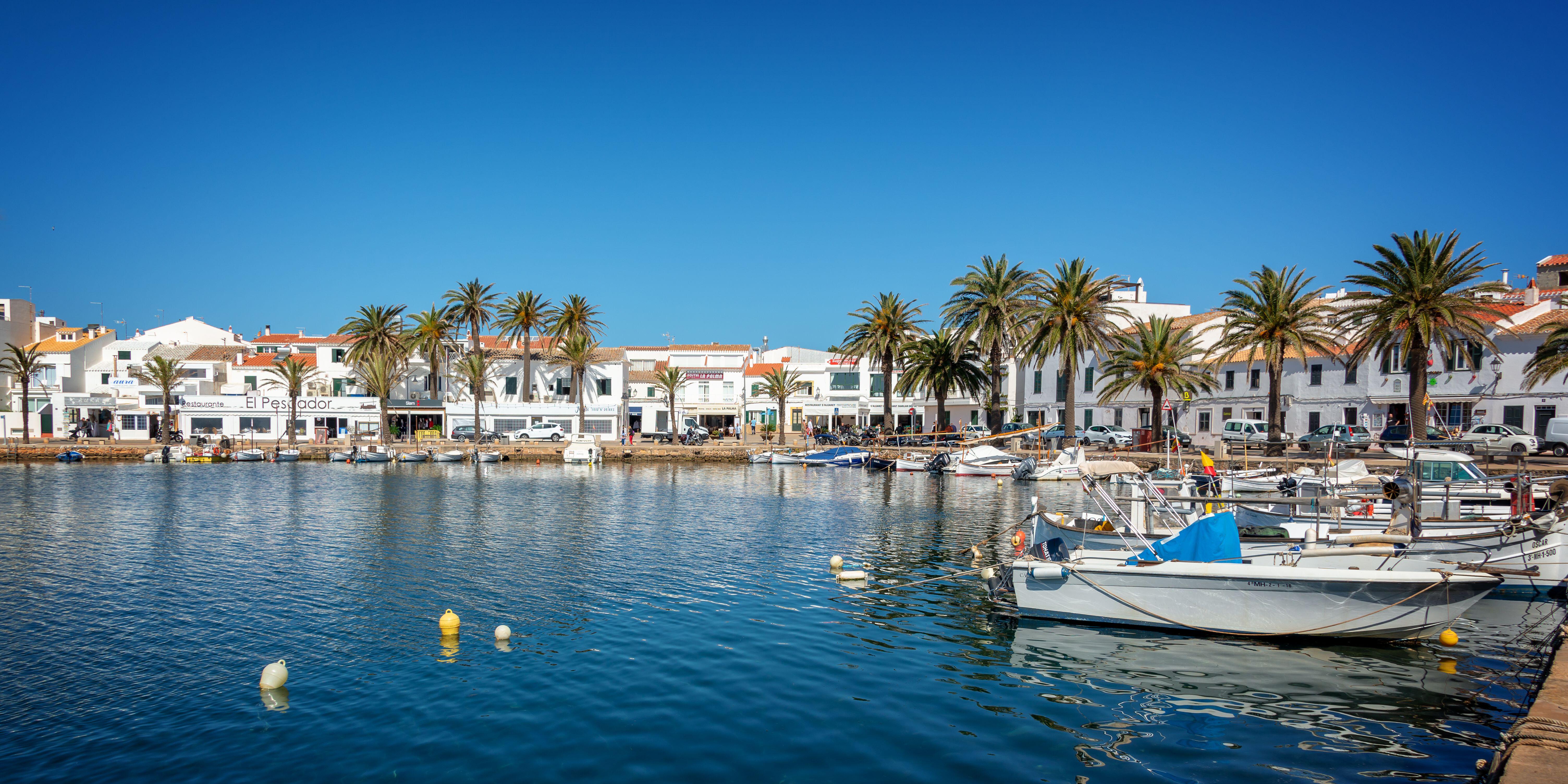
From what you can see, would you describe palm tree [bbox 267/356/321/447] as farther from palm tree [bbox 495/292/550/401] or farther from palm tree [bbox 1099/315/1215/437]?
palm tree [bbox 1099/315/1215/437]

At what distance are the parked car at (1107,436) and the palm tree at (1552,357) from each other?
78.5 feet

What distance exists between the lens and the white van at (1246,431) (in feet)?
189

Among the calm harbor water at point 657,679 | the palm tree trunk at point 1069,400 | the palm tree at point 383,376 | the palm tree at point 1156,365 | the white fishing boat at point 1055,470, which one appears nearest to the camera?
the calm harbor water at point 657,679

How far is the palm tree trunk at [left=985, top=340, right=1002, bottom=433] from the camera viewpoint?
65062 millimetres

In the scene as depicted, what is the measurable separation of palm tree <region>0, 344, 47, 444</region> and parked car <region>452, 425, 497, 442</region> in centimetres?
2236

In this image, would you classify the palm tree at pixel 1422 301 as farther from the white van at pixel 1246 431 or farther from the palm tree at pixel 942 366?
the palm tree at pixel 942 366

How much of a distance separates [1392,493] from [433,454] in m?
65.1

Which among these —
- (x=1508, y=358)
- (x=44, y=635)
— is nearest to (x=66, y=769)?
(x=44, y=635)

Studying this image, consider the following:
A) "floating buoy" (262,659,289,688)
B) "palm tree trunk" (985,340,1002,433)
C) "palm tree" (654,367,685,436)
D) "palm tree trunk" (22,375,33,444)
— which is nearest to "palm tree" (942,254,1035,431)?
"palm tree trunk" (985,340,1002,433)

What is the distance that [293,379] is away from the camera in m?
76.3

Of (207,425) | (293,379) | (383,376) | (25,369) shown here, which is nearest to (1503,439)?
(383,376)

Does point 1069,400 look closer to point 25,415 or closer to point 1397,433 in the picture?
point 1397,433

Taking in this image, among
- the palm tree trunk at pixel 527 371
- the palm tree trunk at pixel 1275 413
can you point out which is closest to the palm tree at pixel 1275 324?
the palm tree trunk at pixel 1275 413

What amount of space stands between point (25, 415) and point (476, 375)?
38318mm
